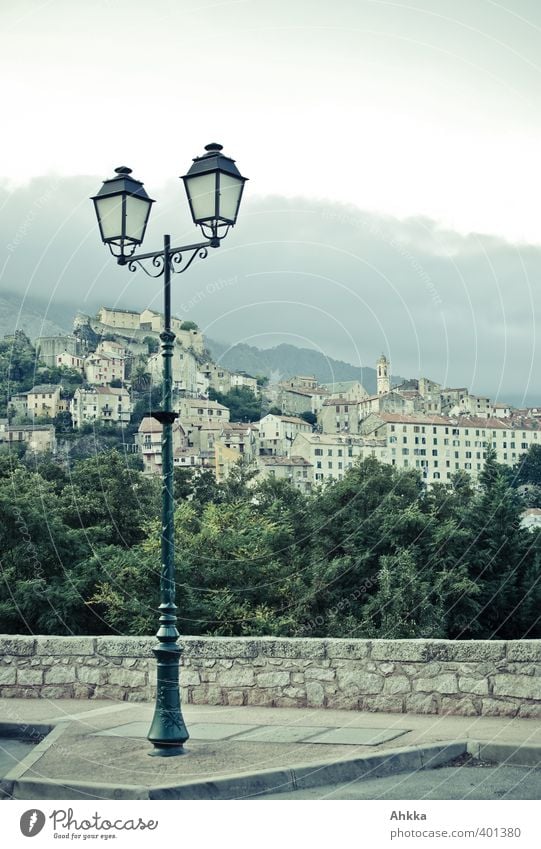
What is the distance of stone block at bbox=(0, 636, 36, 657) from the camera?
781 centimetres

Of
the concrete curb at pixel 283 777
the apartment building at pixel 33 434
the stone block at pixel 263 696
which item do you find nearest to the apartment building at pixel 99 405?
the apartment building at pixel 33 434

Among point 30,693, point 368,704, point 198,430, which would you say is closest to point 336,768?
point 368,704

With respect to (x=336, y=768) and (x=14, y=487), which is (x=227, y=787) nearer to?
(x=336, y=768)

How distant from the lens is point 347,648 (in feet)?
22.8

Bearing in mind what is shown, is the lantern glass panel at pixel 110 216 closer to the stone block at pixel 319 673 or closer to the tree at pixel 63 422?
the stone block at pixel 319 673

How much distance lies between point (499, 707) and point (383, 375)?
342 ft

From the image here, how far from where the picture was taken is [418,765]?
5215 millimetres

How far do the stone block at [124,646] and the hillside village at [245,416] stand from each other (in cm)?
5357

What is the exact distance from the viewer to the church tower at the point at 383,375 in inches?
4168

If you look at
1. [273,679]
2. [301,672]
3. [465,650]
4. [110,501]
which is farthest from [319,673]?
[110,501]

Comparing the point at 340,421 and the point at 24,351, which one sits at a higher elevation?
the point at 24,351

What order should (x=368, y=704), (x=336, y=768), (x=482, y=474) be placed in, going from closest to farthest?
(x=336, y=768)
(x=368, y=704)
(x=482, y=474)

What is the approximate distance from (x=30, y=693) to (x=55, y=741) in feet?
6.71
